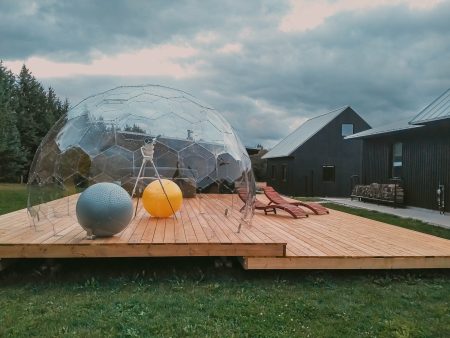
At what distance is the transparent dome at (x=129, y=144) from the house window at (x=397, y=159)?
1024 cm

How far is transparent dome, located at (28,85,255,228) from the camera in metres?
6.43

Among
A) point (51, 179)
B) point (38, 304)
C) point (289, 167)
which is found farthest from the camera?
point (289, 167)

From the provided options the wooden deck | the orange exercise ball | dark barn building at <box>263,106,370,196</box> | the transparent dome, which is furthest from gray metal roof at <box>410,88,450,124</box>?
dark barn building at <box>263,106,370,196</box>

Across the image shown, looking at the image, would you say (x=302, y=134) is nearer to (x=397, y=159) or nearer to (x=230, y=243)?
(x=397, y=159)

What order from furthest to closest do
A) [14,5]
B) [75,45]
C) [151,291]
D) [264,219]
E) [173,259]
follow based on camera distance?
[75,45] < [14,5] < [264,219] < [173,259] < [151,291]

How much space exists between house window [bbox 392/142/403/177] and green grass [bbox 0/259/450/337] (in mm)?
10809

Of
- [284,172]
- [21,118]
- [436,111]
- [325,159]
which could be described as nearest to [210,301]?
[436,111]

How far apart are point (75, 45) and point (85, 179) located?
7.00 metres

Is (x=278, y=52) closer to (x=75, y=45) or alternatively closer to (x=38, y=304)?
Result: (x=75, y=45)

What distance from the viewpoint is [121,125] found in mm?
6793

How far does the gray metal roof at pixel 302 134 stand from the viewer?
81.6 feet

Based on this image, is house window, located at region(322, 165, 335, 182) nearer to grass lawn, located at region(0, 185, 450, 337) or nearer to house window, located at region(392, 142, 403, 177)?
house window, located at region(392, 142, 403, 177)

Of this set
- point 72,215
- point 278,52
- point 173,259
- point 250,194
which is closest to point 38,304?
point 173,259

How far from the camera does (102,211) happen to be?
15.7 ft
